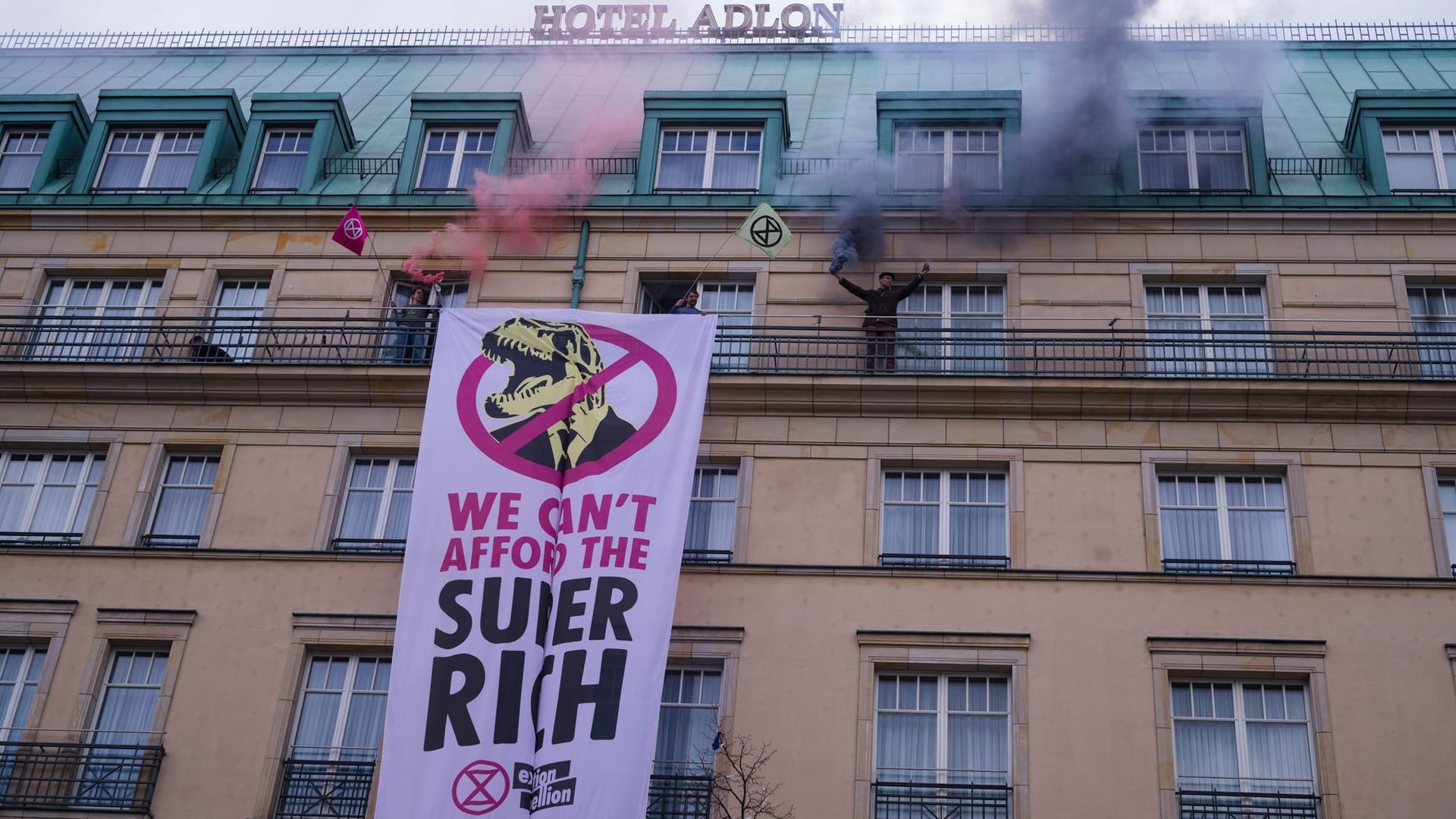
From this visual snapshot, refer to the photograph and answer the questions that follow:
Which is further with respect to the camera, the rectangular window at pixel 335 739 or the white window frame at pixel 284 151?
the white window frame at pixel 284 151

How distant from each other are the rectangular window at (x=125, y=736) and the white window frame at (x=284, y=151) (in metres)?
9.71

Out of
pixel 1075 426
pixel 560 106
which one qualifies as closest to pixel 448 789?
pixel 1075 426

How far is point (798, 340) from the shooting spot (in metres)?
28.0

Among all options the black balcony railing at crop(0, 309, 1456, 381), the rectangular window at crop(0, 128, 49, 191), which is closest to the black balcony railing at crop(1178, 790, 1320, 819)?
the black balcony railing at crop(0, 309, 1456, 381)

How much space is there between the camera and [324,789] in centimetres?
2462

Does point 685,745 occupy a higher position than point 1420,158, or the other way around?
point 1420,158

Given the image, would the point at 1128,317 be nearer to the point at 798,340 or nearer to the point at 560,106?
the point at 798,340

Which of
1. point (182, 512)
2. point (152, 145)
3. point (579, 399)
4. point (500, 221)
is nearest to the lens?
point (579, 399)

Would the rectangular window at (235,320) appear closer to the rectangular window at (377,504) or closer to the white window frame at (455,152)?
the rectangular window at (377,504)

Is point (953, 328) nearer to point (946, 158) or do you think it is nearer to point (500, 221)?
point (946, 158)

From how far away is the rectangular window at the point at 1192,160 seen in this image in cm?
2994

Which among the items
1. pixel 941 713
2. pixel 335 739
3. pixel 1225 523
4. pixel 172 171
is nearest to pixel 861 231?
pixel 1225 523

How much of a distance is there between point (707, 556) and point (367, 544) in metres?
5.42

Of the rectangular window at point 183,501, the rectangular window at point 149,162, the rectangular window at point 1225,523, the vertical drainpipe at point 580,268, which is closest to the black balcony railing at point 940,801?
the rectangular window at point 1225,523
